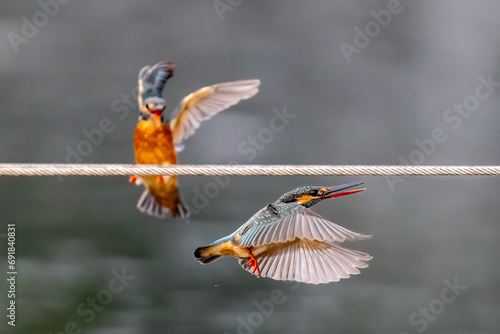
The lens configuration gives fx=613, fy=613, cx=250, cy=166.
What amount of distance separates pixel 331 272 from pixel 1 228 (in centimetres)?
187

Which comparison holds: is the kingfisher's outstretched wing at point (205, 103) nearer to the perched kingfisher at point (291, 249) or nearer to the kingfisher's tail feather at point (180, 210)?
the kingfisher's tail feather at point (180, 210)

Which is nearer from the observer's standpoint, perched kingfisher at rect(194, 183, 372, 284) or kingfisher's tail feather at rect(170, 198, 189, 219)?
perched kingfisher at rect(194, 183, 372, 284)

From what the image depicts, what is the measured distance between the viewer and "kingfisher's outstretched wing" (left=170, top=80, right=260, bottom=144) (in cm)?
197

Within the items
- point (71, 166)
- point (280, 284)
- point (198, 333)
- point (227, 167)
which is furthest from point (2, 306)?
point (227, 167)

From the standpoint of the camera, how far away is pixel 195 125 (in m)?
2.05

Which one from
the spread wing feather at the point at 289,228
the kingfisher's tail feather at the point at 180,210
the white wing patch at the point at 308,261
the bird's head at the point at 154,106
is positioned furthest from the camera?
the kingfisher's tail feather at the point at 180,210

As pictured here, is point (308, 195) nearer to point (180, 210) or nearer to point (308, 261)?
point (308, 261)

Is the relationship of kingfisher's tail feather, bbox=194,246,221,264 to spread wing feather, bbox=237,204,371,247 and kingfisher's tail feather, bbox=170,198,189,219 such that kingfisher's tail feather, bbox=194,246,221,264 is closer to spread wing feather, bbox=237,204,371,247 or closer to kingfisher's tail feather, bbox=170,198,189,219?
spread wing feather, bbox=237,204,371,247

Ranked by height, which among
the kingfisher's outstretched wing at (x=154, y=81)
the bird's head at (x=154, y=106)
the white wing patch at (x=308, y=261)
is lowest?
the white wing patch at (x=308, y=261)

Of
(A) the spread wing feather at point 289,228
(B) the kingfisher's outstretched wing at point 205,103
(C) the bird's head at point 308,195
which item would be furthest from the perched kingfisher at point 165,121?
(A) the spread wing feather at point 289,228

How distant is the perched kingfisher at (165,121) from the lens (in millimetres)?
1956

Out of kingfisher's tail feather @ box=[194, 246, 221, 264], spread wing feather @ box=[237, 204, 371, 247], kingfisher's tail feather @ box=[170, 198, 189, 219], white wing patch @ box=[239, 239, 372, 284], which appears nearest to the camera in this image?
spread wing feather @ box=[237, 204, 371, 247]

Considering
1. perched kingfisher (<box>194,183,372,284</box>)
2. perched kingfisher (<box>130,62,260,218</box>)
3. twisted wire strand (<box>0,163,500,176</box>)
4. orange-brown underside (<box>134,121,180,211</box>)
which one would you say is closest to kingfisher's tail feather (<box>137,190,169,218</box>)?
perched kingfisher (<box>130,62,260,218</box>)

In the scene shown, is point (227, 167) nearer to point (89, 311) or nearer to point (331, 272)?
point (331, 272)
